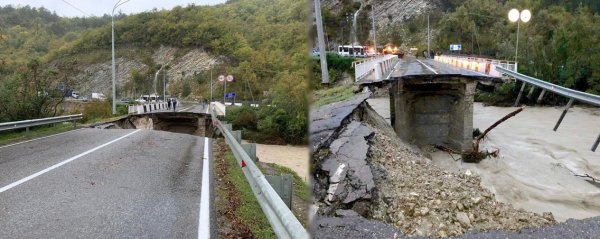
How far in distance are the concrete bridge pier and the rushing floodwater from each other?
44.5 inches

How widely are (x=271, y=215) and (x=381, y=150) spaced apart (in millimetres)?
9780

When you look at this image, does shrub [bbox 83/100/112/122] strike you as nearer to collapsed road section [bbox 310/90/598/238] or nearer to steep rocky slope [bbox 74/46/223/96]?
collapsed road section [bbox 310/90/598/238]

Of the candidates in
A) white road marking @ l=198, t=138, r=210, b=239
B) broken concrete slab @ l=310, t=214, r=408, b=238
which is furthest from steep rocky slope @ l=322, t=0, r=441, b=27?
white road marking @ l=198, t=138, r=210, b=239

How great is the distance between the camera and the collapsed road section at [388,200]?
897 cm

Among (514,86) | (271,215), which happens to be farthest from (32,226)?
(514,86)

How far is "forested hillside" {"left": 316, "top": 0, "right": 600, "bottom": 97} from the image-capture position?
36375 millimetres

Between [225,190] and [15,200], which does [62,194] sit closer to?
[15,200]

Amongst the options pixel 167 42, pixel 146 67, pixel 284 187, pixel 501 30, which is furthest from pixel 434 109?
pixel 167 42

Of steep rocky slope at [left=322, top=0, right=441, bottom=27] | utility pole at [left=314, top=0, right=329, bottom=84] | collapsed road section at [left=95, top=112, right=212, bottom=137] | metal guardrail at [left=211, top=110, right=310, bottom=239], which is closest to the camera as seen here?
utility pole at [left=314, top=0, right=329, bottom=84]

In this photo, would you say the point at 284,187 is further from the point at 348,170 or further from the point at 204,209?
the point at 348,170

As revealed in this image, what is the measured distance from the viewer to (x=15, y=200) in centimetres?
596

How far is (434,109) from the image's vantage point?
23.9 meters

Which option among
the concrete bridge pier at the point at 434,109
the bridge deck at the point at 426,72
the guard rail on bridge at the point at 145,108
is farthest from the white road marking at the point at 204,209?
the guard rail on bridge at the point at 145,108

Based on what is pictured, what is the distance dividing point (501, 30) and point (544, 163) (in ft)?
197
